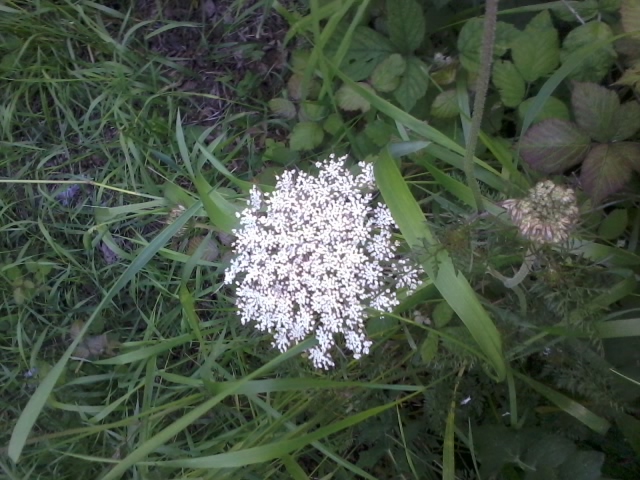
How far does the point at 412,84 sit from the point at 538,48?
0.92 ft

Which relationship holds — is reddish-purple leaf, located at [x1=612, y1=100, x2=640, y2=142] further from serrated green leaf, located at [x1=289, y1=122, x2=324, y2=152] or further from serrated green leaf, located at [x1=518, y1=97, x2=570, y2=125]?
serrated green leaf, located at [x1=289, y1=122, x2=324, y2=152]

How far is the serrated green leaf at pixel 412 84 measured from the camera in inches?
51.4

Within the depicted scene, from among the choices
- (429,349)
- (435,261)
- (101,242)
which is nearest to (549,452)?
(429,349)

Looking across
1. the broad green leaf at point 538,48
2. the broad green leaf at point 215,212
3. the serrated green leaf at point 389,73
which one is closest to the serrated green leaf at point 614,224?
the broad green leaf at point 538,48

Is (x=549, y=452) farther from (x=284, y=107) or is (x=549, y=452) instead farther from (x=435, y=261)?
→ (x=284, y=107)

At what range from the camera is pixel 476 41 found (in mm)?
1272

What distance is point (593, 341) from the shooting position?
1.16 meters

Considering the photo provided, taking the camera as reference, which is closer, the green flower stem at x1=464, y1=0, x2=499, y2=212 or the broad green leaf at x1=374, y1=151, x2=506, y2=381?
the green flower stem at x1=464, y1=0, x2=499, y2=212

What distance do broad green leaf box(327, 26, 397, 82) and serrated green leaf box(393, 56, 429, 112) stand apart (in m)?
0.07

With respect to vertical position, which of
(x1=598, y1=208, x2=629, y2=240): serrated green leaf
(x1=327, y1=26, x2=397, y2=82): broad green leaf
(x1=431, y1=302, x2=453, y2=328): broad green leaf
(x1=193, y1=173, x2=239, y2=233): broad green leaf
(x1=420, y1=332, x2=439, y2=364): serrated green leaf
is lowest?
(x1=420, y1=332, x2=439, y2=364): serrated green leaf

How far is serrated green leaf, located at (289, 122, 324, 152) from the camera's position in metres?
1.48

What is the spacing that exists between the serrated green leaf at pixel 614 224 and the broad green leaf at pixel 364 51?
0.62m

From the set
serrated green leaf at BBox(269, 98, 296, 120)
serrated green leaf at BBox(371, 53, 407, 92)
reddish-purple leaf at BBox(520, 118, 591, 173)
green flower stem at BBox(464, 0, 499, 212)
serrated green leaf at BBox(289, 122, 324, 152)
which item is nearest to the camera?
green flower stem at BBox(464, 0, 499, 212)

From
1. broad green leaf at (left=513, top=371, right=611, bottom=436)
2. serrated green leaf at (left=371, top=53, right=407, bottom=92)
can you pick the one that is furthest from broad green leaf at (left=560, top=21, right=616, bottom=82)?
broad green leaf at (left=513, top=371, right=611, bottom=436)
